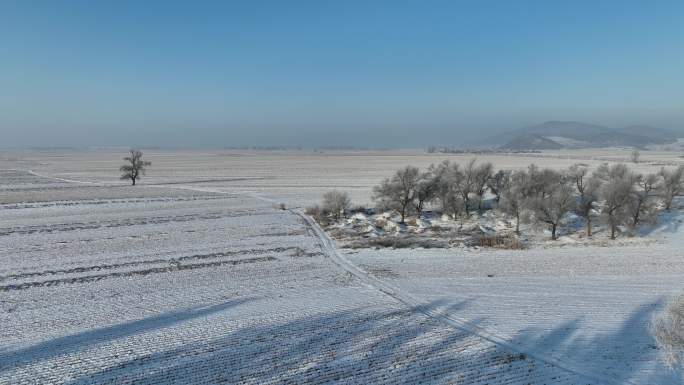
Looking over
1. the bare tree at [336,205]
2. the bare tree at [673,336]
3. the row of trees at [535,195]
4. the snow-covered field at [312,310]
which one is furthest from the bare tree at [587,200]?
the bare tree at [673,336]

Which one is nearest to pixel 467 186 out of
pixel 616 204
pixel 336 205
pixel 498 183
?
pixel 498 183

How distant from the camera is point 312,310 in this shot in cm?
1923

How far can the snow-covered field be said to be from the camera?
14.0 meters

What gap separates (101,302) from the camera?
20250 mm

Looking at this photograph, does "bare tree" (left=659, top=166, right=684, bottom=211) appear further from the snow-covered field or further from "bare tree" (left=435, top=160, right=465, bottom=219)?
"bare tree" (left=435, top=160, right=465, bottom=219)

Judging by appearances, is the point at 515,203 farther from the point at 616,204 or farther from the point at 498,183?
the point at 498,183

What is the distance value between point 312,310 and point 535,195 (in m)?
34.0

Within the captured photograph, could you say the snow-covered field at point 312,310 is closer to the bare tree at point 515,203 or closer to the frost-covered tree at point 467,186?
the bare tree at point 515,203

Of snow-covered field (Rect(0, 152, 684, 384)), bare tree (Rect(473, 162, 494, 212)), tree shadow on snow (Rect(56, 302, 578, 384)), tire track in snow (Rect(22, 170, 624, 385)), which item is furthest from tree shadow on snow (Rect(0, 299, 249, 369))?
bare tree (Rect(473, 162, 494, 212))

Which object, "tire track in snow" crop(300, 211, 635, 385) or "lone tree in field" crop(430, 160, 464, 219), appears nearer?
"tire track in snow" crop(300, 211, 635, 385)

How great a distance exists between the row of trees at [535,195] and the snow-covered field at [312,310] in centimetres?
489

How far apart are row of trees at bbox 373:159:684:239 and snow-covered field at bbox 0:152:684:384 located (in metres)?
4.89

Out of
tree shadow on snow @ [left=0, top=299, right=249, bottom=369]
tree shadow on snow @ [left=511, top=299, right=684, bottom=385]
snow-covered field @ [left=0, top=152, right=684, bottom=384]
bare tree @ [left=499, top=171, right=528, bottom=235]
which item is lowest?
tree shadow on snow @ [left=0, top=299, right=249, bottom=369]

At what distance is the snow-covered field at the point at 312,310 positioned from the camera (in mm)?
13953
